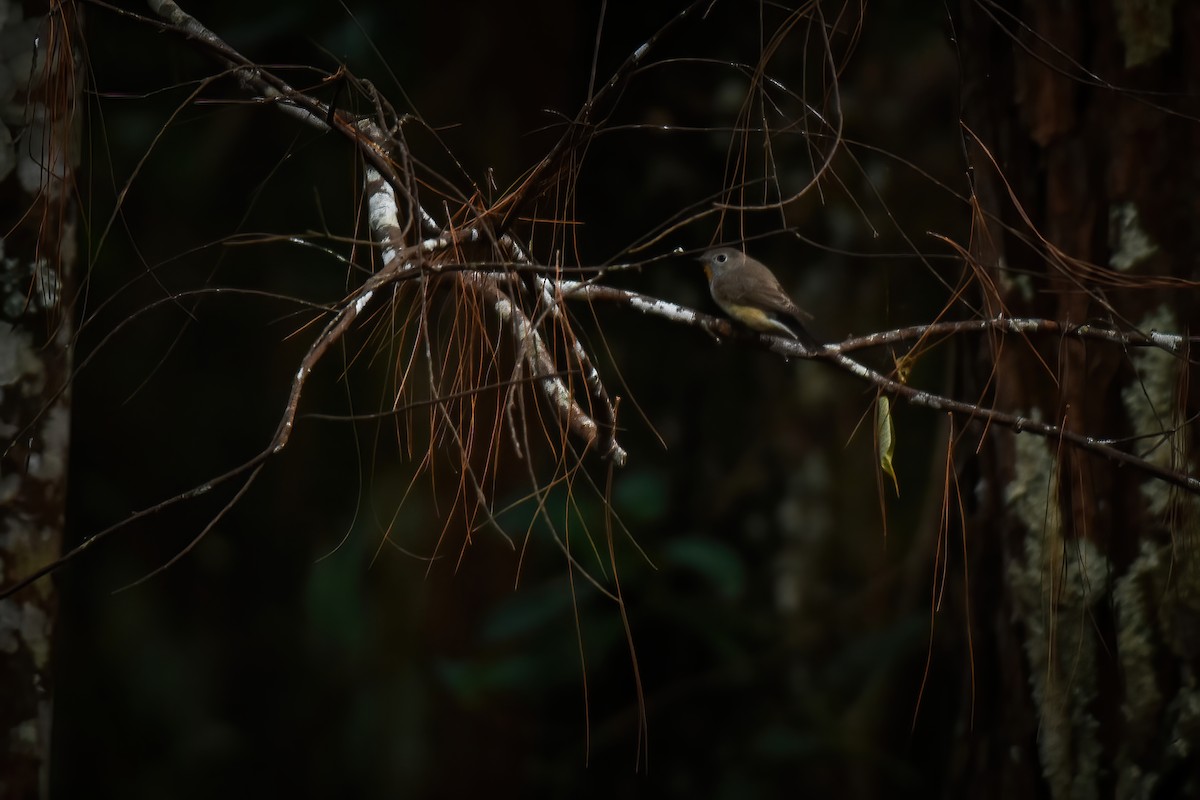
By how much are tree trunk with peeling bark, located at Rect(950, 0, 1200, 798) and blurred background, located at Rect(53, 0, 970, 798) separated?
4.11ft

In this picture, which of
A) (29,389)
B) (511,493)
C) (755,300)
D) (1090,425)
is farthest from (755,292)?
(511,493)

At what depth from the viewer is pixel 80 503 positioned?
4.16m

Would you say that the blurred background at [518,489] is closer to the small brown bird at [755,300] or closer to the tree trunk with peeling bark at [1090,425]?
the small brown bird at [755,300]

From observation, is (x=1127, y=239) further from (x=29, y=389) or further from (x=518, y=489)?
(x=518, y=489)

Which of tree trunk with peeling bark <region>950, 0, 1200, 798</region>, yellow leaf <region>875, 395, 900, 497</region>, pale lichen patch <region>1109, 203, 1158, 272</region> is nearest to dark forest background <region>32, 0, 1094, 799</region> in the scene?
tree trunk with peeling bark <region>950, 0, 1200, 798</region>

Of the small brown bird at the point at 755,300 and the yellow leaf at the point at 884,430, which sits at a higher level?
the small brown bird at the point at 755,300

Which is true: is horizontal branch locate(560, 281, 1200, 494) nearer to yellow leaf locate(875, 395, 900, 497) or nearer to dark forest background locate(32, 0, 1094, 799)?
yellow leaf locate(875, 395, 900, 497)

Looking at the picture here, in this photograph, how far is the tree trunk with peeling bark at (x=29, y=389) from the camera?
162cm

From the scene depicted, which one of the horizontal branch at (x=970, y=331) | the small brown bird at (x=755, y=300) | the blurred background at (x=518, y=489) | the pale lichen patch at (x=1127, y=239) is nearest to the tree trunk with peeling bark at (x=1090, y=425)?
the pale lichen patch at (x=1127, y=239)

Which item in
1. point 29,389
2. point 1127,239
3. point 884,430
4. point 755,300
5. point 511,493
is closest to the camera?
point 884,430

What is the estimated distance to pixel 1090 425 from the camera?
77.8 inches

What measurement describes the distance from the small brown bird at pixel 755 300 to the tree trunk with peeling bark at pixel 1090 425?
0.35m

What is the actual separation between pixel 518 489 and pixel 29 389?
1907 mm

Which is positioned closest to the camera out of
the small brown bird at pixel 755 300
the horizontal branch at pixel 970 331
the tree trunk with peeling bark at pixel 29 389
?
the horizontal branch at pixel 970 331
